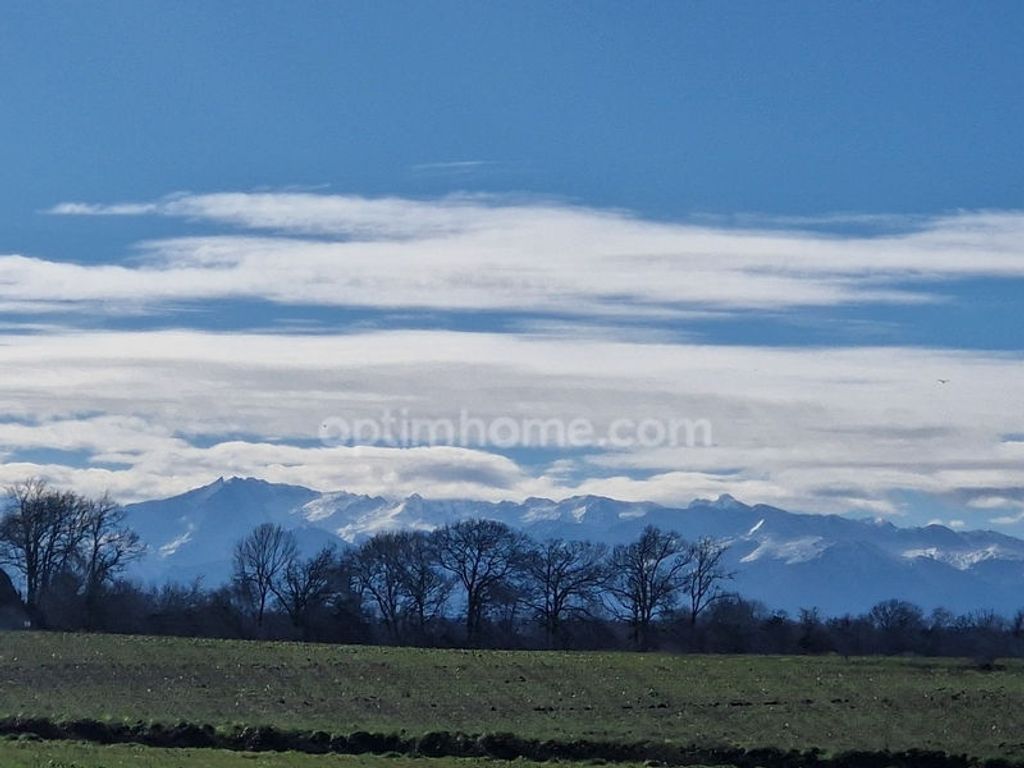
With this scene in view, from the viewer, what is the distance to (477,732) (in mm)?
42531

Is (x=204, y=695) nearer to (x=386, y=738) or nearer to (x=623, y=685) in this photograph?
(x=386, y=738)

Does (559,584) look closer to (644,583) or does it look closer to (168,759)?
(644,583)

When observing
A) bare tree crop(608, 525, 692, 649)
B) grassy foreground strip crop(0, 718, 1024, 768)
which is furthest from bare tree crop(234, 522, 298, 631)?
grassy foreground strip crop(0, 718, 1024, 768)

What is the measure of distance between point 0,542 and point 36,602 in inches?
286

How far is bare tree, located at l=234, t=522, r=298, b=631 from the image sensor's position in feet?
399

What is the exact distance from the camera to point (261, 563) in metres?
129

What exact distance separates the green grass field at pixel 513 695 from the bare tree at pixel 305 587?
131 feet

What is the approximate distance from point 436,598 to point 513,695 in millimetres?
70241

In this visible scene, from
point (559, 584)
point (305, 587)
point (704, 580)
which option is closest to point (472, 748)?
point (305, 587)

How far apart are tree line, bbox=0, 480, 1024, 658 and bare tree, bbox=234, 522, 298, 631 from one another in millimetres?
268

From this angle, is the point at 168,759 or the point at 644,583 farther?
the point at 644,583

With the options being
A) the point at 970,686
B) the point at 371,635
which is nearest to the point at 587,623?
the point at 371,635

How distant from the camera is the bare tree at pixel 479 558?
386 feet

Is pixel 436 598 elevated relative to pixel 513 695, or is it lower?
elevated
